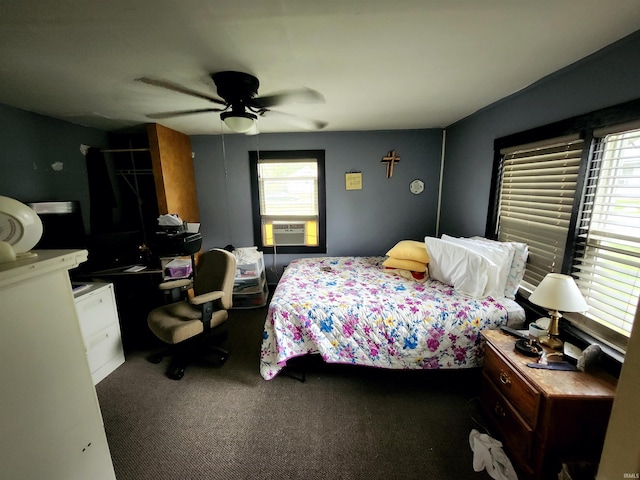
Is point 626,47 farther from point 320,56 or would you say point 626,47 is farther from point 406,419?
point 406,419

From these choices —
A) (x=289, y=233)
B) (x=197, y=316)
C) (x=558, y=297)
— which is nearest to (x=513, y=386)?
(x=558, y=297)

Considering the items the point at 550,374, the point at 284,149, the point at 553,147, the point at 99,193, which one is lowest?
the point at 550,374

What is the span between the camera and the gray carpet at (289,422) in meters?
1.39

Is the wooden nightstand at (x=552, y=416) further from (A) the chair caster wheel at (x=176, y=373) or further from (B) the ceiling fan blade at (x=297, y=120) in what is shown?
(B) the ceiling fan blade at (x=297, y=120)

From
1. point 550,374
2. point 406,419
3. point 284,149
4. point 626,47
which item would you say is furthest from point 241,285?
point 626,47

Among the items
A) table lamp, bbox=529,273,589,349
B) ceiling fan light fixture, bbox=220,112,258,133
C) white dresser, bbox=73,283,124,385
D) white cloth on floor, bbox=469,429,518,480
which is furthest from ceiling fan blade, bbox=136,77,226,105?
white cloth on floor, bbox=469,429,518,480

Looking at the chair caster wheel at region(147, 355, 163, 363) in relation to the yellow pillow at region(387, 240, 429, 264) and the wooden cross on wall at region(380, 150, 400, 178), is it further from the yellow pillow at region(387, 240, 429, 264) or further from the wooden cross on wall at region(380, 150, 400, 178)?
the wooden cross on wall at region(380, 150, 400, 178)

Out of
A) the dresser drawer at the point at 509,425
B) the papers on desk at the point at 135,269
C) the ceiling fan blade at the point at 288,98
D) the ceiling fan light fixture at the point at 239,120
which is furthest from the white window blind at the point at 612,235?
the papers on desk at the point at 135,269

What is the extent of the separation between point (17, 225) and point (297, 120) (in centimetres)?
244

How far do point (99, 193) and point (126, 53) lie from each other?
7.32 feet

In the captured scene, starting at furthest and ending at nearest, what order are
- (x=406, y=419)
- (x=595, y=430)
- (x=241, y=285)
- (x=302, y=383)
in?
1. (x=241, y=285)
2. (x=302, y=383)
3. (x=406, y=419)
4. (x=595, y=430)

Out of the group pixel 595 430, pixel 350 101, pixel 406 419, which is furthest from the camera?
pixel 350 101

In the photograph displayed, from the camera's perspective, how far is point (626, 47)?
126cm

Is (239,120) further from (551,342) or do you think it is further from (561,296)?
(551,342)
